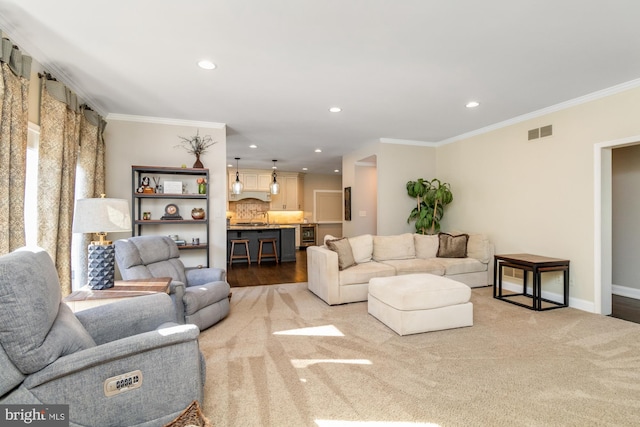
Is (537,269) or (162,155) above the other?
(162,155)

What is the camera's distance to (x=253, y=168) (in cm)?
940

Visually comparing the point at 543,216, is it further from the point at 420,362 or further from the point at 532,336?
the point at 420,362

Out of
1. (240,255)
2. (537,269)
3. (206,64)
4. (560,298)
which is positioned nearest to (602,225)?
(537,269)

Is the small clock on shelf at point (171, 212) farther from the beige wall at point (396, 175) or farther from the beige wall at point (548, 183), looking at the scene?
the beige wall at point (548, 183)

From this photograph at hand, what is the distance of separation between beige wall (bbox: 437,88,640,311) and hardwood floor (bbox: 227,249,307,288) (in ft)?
11.2

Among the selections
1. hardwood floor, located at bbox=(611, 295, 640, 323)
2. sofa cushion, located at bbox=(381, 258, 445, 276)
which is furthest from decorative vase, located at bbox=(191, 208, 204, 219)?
hardwood floor, located at bbox=(611, 295, 640, 323)

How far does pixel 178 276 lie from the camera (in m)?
3.40

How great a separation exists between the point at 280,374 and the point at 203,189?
3288 millimetres

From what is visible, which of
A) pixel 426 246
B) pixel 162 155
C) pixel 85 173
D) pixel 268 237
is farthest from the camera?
pixel 268 237

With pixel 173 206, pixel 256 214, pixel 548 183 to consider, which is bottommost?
pixel 256 214

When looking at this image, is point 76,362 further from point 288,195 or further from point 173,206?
point 288,195

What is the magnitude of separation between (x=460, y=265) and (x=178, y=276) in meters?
3.95

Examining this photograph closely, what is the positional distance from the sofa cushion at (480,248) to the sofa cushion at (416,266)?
739 millimetres

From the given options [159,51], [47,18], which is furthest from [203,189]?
[47,18]
